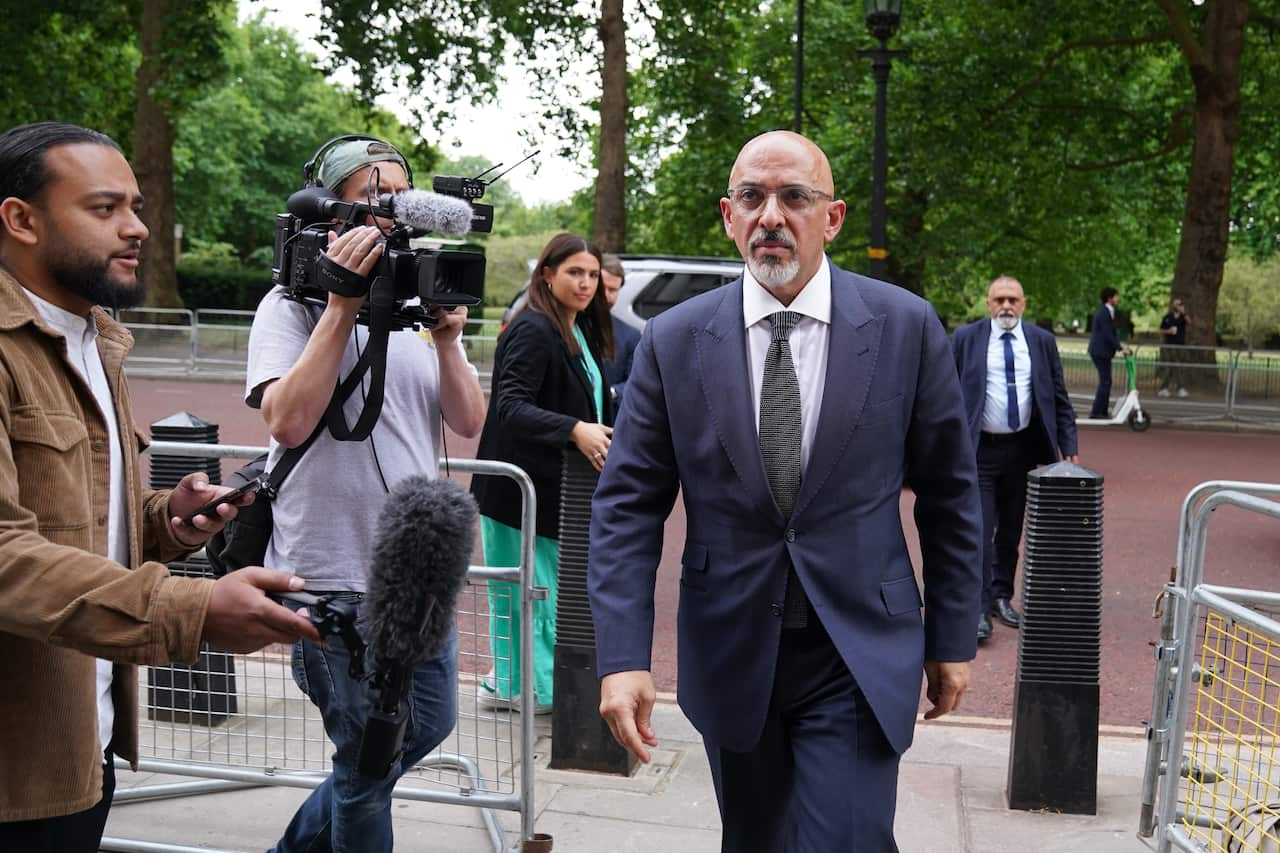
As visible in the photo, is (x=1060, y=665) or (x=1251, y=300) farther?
(x=1251, y=300)

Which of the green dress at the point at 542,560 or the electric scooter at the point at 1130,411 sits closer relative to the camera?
the green dress at the point at 542,560

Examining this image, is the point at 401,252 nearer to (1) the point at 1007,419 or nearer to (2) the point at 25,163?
(2) the point at 25,163

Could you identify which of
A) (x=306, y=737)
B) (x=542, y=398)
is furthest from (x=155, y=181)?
(x=306, y=737)

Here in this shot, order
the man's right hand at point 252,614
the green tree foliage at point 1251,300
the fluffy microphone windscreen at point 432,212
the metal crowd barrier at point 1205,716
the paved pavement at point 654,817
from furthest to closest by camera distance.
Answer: the green tree foliage at point 1251,300 → the paved pavement at point 654,817 → the metal crowd barrier at point 1205,716 → the fluffy microphone windscreen at point 432,212 → the man's right hand at point 252,614

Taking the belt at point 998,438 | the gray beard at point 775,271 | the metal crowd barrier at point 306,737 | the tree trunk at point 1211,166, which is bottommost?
the metal crowd barrier at point 306,737

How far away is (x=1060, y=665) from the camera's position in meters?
5.00

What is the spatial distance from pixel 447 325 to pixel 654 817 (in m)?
2.29

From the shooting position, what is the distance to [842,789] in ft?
9.60

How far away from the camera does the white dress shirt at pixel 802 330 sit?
10.3 ft

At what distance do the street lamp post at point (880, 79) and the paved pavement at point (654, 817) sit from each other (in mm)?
10499

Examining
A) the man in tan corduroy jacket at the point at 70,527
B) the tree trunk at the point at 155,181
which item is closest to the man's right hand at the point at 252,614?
the man in tan corduroy jacket at the point at 70,527

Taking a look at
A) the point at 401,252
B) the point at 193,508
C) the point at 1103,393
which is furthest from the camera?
the point at 1103,393

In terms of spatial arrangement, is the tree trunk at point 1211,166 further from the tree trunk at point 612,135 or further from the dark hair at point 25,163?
the dark hair at point 25,163

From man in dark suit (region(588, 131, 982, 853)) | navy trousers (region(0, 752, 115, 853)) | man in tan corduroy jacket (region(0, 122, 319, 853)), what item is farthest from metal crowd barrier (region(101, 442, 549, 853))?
navy trousers (region(0, 752, 115, 853))
